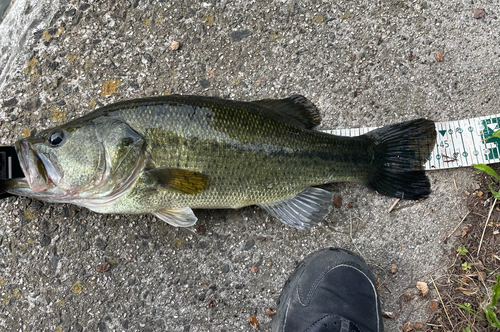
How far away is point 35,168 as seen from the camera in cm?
231

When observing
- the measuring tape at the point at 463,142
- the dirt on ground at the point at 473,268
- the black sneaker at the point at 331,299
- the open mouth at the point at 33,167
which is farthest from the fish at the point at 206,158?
the dirt on ground at the point at 473,268

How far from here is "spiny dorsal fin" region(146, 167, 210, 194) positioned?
7.78 ft

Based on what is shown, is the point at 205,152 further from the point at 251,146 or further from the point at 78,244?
the point at 78,244

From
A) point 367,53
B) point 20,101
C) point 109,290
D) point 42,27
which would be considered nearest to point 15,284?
point 109,290

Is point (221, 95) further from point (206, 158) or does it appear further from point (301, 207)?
point (301, 207)

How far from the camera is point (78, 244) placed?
2.83 metres

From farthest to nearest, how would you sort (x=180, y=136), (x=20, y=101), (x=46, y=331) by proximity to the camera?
(x=20, y=101) < (x=46, y=331) < (x=180, y=136)

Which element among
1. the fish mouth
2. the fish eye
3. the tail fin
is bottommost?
the tail fin

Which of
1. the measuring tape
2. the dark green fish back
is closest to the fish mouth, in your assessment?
the dark green fish back

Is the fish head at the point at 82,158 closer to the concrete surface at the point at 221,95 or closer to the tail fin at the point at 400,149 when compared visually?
the concrete surface at the point at 221,95

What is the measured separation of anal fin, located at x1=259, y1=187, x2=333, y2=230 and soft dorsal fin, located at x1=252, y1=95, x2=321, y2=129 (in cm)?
57

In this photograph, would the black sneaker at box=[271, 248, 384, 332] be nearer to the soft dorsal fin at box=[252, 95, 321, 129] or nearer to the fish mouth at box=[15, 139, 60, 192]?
the soft dorsal fin at box=[252, 95, 321, 129]

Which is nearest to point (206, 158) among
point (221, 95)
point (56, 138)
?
point (221, 95)

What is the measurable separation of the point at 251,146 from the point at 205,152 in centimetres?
34
